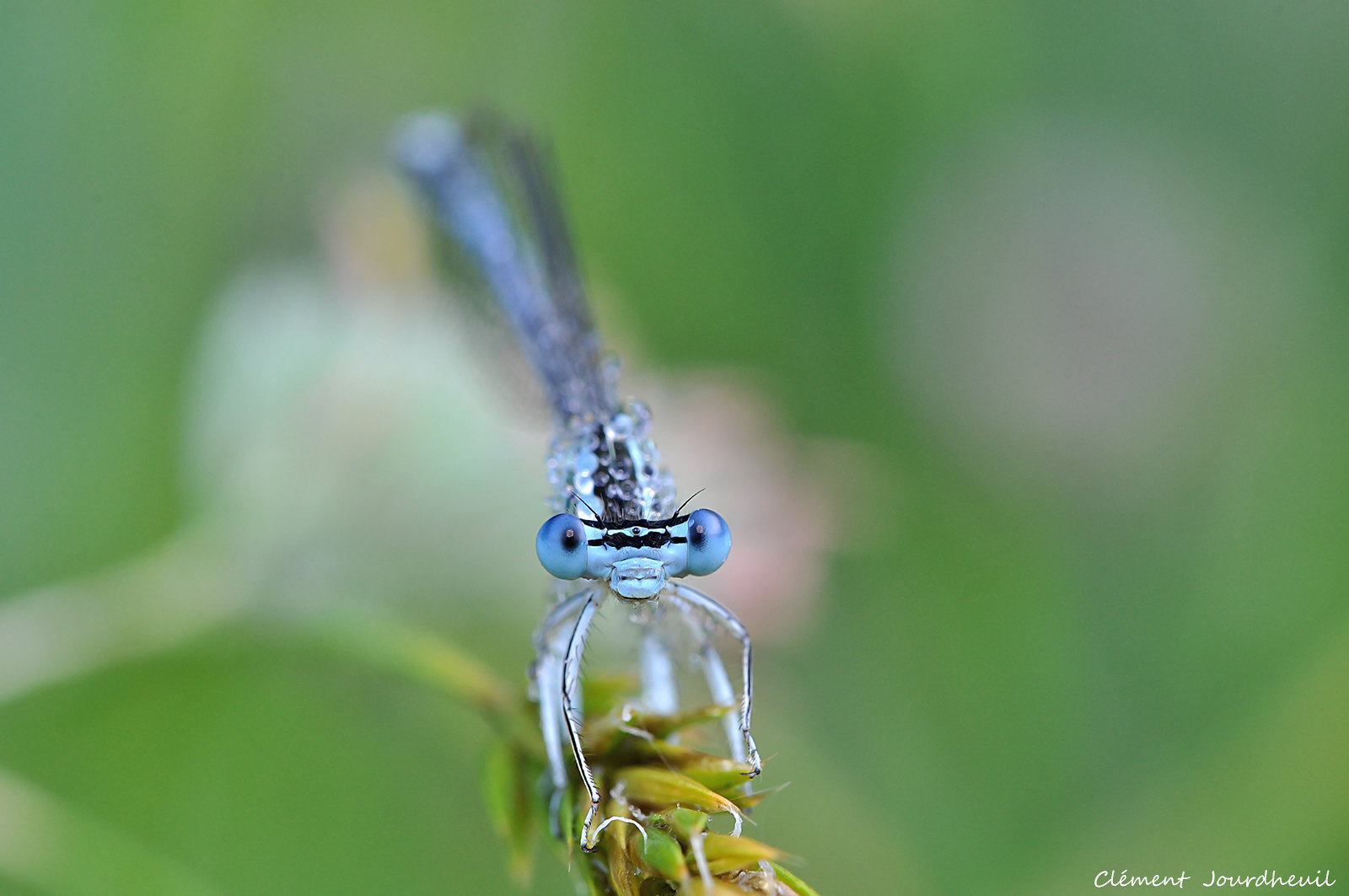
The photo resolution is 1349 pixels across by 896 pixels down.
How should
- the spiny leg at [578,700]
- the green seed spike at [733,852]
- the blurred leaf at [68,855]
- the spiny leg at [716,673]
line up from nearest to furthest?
the green seed spike at [733,852]
the spiny leg at [578,700]
the spiny leg at [716,673]
the blurred leaf at [68,855]

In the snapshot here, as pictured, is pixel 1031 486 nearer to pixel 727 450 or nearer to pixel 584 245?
pixel 727 450

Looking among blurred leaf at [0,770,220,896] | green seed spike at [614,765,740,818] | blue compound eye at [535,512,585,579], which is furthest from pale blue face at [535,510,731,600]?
blurred leaf at [0,770,220,896]

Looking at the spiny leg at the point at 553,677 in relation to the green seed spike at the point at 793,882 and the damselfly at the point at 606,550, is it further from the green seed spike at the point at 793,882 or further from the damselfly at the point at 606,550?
the green seed spike at the point at 793,882

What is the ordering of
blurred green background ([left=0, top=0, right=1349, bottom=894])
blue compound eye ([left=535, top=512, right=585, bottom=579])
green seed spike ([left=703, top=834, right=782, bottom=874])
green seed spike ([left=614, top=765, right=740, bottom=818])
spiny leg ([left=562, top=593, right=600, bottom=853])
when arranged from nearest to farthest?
green seed spike ([left=703, top=834, right=782, bottom=874]) → green seed spike ([left=614, top=765, right=740, bottom=818]) → spiny leg ([left=562, top=593, right=600, bottom=853]) → blue compound eye ([left=535, top=512, right=585, bottom=579]) → blurred green background ([left=0, top=0, right=1349, bottom=894])

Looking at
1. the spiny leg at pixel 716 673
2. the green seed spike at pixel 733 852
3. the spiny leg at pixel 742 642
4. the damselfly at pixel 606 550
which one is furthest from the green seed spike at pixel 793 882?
the spiny leg at pixel 716 673

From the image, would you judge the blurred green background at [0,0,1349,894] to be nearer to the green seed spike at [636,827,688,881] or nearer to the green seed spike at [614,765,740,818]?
the green seed spike at [614,765,740,818]

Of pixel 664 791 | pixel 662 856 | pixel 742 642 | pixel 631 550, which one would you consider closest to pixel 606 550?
pixel 631 550
